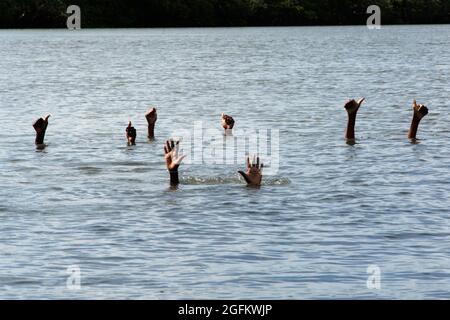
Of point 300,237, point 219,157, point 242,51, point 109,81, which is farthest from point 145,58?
point 300,237

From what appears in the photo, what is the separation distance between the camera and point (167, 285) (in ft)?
73.6

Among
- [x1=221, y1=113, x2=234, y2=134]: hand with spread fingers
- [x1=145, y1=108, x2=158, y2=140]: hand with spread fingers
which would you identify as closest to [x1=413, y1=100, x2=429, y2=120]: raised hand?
[x1=221, y1=113, x2=234, y2=134]: hand with spread fingers

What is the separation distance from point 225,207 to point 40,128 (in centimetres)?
1481

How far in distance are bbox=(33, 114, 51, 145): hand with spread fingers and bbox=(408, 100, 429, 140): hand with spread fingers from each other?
12.0 meters

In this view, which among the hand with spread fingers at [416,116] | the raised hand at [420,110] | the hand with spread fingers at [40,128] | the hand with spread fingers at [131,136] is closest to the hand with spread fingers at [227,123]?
the hand with spread fingers at [131,136]

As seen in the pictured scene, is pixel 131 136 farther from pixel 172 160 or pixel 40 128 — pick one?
pixel 172 160

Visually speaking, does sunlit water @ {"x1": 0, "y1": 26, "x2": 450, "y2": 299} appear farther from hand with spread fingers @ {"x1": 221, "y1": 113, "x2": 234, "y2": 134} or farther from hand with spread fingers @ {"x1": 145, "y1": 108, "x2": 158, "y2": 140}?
hand with spread fingers @ {"x1": 221, "y1": 113, "x2": 234, "y2": 134}

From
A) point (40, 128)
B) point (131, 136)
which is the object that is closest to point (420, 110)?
point (131, 136)

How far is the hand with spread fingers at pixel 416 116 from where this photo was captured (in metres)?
40.5

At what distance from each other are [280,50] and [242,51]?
6794 millimetres

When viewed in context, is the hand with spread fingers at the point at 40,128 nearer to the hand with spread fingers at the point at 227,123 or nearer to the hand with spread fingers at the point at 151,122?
the hand with spread fingers at the point at 151,122

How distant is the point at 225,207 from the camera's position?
3022 centimetres

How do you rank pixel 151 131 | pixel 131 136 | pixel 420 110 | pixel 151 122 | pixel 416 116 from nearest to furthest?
pixel 420 110, pixel 416 116, pixel 131 136, pixel 151 122, pixel 151 131

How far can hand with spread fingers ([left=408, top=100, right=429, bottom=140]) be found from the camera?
40500 millimetres
